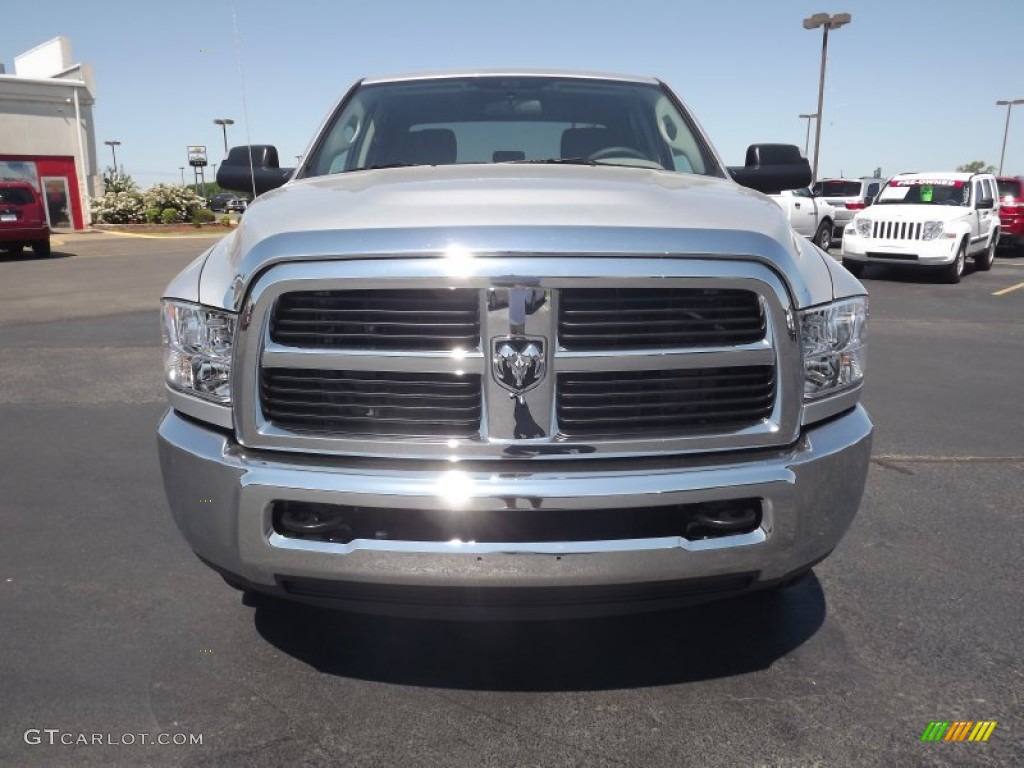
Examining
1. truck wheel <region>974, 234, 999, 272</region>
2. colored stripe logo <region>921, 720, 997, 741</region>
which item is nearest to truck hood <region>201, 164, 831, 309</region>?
colored stripe logo <region>921, 720, 997, 741</region>

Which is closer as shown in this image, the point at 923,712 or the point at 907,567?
the point at 923,712

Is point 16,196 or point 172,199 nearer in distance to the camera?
point 16,196

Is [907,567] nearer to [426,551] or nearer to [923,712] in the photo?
[923,712]

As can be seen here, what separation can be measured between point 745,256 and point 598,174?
960 mm

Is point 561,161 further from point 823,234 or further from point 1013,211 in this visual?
point 1013,211

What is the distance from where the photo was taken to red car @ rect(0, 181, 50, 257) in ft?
64.4

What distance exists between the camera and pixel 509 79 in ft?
13.4

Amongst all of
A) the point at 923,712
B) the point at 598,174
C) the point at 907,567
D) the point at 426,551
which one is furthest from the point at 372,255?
the point at 907,567

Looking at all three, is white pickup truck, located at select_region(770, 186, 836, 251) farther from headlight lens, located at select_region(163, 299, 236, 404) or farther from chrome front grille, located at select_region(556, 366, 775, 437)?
headlight lens, located at select_region(163, 299, 236, 404)

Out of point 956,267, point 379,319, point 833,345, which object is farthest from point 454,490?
point 956,267

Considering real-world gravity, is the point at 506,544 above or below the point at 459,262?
below

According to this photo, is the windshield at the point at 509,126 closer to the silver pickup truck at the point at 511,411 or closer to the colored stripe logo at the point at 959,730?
the silver pickup truck at the point at 511,411

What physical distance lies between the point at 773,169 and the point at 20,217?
68.2 feet

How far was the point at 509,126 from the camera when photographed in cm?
388
